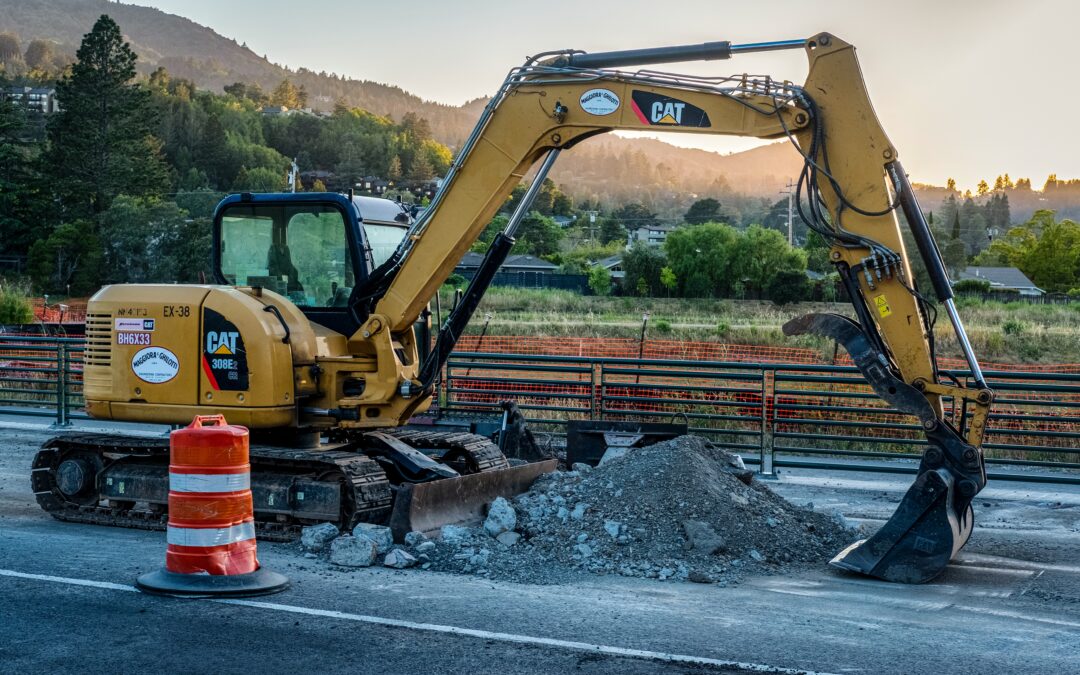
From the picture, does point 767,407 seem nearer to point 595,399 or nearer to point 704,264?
point 595,399

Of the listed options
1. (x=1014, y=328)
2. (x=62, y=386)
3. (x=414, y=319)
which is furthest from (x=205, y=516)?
(x=1014, y=328)

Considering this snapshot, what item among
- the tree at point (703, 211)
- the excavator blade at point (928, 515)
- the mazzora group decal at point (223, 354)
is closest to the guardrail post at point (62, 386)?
the mazzora group decal at point (223, 354)

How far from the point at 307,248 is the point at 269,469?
83.5 inches

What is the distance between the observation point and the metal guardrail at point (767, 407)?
49.6 ft

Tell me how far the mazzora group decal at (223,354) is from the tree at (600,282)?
66.6 meters

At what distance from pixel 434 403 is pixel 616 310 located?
47401 millimetres

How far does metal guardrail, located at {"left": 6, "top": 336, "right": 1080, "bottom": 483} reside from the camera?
1512 cm

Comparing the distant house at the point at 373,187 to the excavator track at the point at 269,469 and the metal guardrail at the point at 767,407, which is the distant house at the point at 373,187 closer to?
the excavator track at the point at 269,469

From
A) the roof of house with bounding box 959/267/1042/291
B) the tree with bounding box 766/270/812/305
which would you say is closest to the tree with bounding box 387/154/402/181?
the tree with bounding box 766/270/812/305

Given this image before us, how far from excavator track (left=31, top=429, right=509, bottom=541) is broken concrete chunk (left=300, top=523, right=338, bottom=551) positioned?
0.65 ft

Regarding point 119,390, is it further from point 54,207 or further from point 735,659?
point 54,207

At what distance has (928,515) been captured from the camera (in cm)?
923

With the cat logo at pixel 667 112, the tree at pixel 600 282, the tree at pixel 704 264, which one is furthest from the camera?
the tree at pixel 600 282

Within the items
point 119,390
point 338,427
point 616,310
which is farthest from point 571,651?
point 616,310
